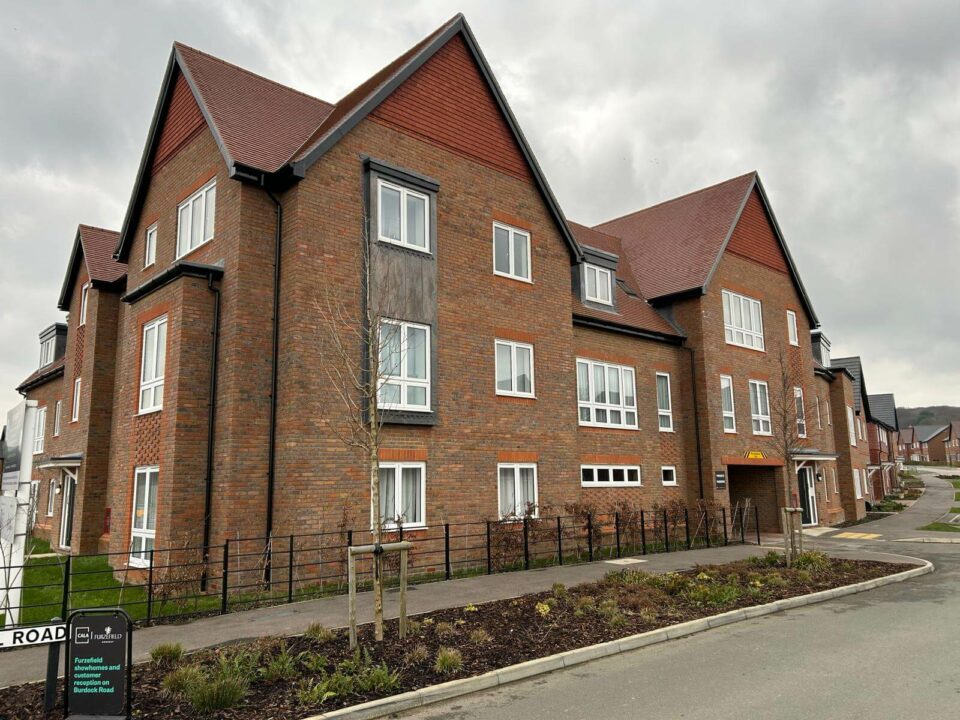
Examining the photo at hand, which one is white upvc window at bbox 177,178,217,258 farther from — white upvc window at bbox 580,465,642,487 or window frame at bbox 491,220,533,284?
white upvc window at bbox 580,465,642,487

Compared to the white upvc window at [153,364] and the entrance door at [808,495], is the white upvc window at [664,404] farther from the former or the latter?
the white upvc window at [153,364]

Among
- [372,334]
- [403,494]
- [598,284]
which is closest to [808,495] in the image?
[598,284]

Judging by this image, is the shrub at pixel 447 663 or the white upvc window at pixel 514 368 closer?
the shrub at pixel 447 663

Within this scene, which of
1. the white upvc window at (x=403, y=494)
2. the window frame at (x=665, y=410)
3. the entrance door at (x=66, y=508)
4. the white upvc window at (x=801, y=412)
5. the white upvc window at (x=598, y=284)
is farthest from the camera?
the white upvc window at (x=801, y=412)

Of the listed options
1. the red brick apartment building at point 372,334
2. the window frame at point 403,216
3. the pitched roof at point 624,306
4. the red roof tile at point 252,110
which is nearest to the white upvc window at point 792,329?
the red brick apartment building at point 372,334

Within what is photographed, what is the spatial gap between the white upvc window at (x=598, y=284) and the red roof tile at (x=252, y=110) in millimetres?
9046

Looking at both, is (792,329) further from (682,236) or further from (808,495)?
(808,495)

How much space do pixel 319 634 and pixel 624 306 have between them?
17026mm

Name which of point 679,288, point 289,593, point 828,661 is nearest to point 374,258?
point 289,593

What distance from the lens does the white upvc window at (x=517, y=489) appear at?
642 inches

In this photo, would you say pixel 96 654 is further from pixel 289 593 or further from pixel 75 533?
pixel 75 533

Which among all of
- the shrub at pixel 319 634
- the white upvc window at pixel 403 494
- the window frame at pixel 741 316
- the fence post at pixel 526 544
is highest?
the window frame at pixel 741 316

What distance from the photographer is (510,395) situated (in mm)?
16828

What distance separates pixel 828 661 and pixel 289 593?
7604mm
